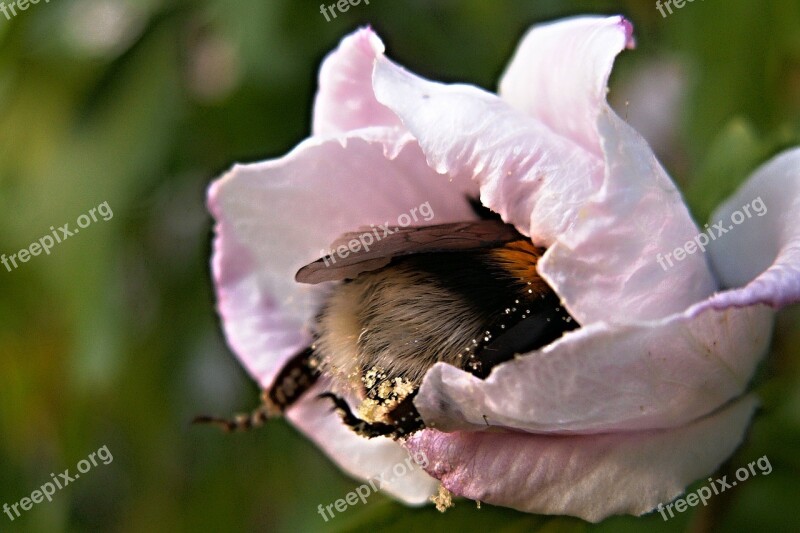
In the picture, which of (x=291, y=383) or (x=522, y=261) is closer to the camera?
(x=522, y=261)

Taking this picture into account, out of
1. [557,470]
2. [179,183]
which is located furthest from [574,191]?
[179,183]

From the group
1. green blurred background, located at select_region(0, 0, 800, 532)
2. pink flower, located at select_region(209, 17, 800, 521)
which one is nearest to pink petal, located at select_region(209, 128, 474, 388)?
pink flower, located at select_region(209, 17, 800, 521)

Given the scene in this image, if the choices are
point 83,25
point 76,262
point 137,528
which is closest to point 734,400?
point 76,262

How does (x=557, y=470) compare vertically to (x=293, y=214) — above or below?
below

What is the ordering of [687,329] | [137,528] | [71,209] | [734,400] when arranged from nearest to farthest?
[687,329]
[734,400]
[71,209]
[137,528]

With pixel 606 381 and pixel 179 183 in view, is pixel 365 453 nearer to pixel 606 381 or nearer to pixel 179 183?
pixel 606 381

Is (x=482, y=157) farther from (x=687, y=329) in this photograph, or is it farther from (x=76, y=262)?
(x=76, y=262)

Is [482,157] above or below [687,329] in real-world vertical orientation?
above

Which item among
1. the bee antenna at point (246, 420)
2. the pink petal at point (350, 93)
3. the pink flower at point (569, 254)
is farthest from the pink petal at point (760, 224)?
the bee antenna at point (246, 420)
